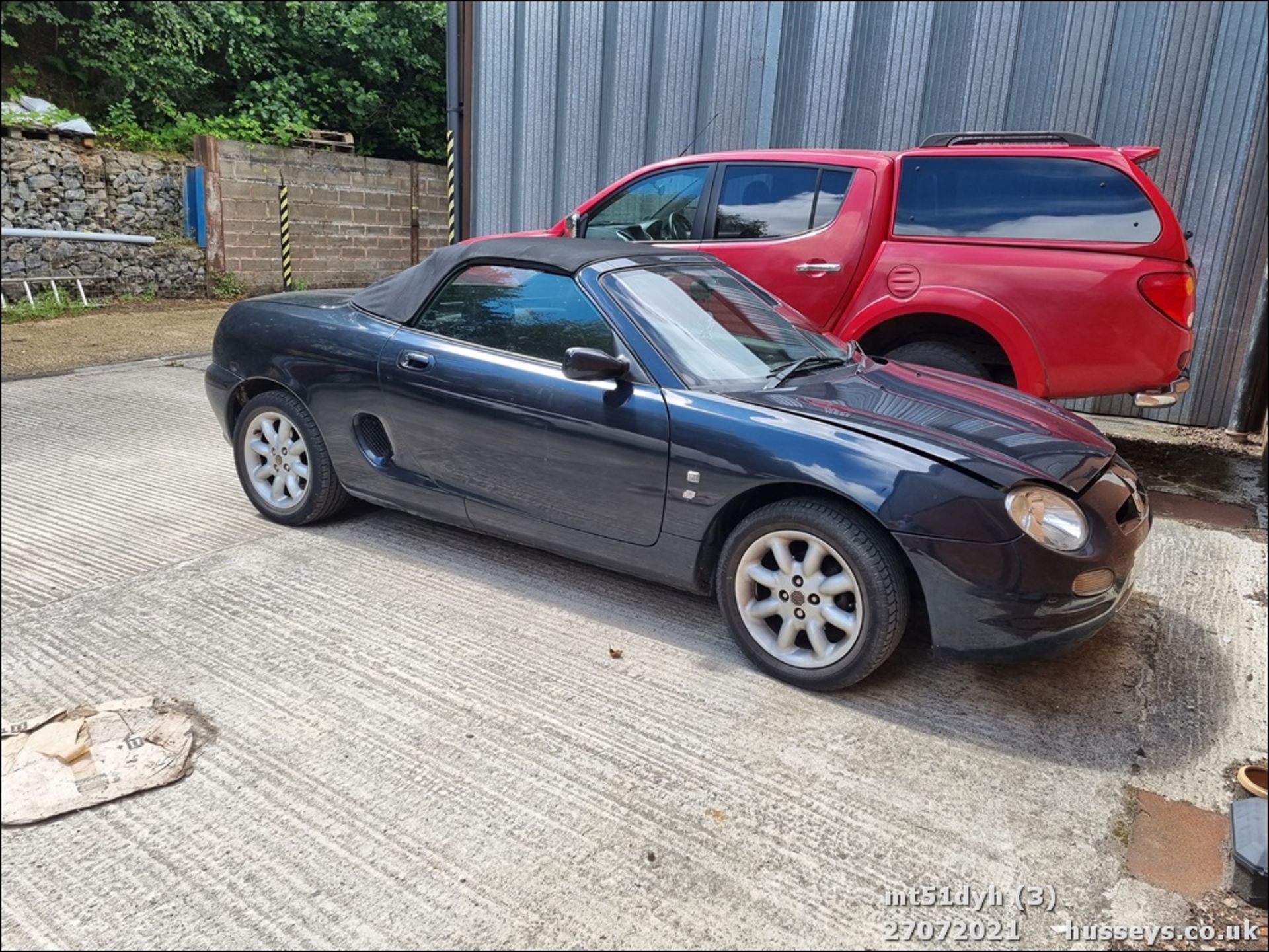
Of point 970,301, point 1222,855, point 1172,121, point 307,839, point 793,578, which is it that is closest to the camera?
point 307,839

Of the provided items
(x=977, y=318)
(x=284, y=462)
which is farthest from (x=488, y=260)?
(x=977, y=318)

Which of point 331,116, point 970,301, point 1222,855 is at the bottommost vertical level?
point 1222,855

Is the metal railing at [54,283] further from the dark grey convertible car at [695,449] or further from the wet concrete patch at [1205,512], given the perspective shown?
the wet concrete patch at [1205,512]

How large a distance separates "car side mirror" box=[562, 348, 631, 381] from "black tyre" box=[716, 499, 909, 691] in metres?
0.71

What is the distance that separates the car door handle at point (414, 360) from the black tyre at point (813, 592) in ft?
4.68

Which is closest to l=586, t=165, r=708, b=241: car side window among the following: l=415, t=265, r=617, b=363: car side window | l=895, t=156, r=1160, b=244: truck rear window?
l=895, t=156, r=1160, b=244: truck rear window

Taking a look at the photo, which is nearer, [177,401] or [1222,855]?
[1222,855]

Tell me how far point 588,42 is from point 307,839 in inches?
308

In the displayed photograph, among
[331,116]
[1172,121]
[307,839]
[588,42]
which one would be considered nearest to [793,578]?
[307,839]

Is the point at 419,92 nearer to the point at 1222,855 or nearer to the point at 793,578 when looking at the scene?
the point at 793,578

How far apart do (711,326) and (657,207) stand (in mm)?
2596

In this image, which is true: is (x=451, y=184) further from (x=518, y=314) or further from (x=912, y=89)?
(x=518, y=314)

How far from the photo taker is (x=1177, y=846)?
7.77ft

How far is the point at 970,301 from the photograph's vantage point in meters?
5.07
